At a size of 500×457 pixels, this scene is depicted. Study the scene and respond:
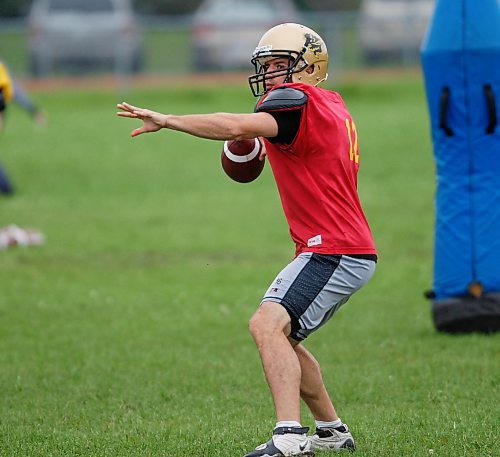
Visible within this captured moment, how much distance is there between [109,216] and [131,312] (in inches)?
239

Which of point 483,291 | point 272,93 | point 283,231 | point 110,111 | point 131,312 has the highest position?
point 272,93

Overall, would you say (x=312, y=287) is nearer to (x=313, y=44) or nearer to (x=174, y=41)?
(x=313, y=44)

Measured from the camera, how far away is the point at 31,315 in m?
9.46

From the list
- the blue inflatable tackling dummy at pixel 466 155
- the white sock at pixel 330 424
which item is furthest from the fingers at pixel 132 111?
the blue inflatable tackling dummy at pixel 466 155

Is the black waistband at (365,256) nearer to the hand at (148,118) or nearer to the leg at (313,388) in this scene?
the leg at (313,388)

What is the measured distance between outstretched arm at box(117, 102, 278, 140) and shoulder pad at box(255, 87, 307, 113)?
0.33 feet

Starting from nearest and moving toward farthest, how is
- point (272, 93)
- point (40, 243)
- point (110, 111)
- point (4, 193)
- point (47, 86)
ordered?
point (272, 93) → point (40, 243) → point (4, 193) → point (110, 111) → point (47, 86)

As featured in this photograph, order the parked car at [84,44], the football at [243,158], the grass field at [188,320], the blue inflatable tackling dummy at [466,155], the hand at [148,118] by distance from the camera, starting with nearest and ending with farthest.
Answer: the hand at [148,118] → the football at [243,158] → the grass field at [188,320] → the blue inflatable tackling dummy at [466,155] → the parked car at [84,44]

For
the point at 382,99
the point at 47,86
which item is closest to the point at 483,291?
the point at 382,99

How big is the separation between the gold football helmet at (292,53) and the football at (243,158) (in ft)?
1.16

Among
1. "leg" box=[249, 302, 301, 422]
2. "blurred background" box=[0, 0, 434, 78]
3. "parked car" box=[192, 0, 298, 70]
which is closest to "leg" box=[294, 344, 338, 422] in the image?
"leg" box=[249, 302, 301, 422]

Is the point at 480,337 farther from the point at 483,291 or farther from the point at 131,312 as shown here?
the point at 131,312

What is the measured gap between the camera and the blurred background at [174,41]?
2509 cm

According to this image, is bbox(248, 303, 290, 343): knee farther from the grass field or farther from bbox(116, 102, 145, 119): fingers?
bbox(116, 102, 145, 119): fingers
